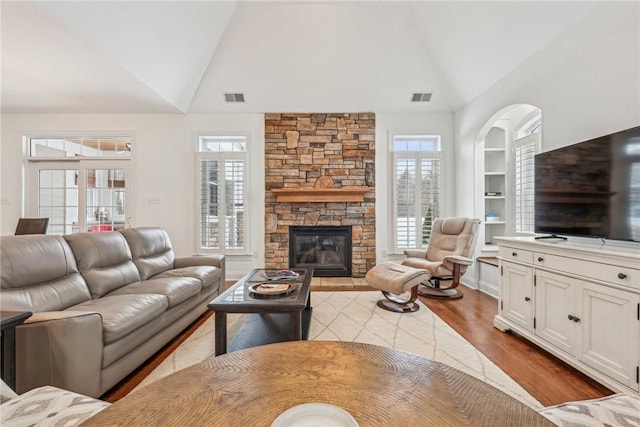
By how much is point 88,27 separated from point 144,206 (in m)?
2.75

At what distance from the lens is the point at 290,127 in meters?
4.71

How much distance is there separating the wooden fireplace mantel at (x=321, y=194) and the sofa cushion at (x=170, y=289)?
2271 mm

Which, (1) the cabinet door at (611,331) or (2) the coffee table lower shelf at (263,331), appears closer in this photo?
(1) the cabinet door at (611,331)

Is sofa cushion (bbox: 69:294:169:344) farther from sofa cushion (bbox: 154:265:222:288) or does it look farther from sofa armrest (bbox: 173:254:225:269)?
sofa armrest (bbox: 173:254:225:269)

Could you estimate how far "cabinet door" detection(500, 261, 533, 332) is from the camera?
2.23 metres

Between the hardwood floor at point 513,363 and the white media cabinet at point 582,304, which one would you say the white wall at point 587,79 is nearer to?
the white media cabinet at point 582,304

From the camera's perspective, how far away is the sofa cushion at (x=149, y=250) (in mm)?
2846

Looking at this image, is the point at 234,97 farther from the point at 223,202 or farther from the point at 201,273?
the point at 201,273

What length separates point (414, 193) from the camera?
186 inches

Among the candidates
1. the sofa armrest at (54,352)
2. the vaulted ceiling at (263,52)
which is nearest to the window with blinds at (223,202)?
the vaulted ceiling at (263,52)

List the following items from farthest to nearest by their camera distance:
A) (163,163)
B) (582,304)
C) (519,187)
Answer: (163,163)
(519,187)
(582,304)

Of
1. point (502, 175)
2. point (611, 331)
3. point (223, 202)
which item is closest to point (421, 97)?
point (502, 175)

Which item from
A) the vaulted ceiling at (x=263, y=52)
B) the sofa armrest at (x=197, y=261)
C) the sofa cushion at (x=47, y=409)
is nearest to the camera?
the sofa cushion at (x=47, y=409)

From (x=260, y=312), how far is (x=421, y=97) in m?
4.31
